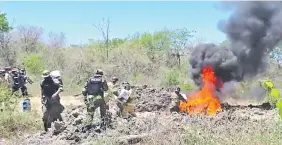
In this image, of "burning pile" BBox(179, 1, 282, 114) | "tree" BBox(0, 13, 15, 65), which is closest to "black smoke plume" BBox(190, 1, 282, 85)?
"burning pile" BBox(179, 1, 282, 114)

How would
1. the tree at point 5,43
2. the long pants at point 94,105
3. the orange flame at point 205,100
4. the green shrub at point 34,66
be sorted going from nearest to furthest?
the long pants at point 94,105 → the orange flame at point 205,100 → the green shrub at point 34,66 → the tree at point 5,43

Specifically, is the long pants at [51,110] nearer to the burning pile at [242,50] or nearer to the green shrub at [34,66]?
the burning pile at [242,50]

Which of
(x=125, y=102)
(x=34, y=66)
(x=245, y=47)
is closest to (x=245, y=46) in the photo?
(x=245, y=47)

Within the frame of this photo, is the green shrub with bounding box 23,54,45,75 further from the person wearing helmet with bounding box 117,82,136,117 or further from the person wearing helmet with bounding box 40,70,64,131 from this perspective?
the person wearing helmet with bounding box 40,70,64,131

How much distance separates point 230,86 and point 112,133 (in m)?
10.3

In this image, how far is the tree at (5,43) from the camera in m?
44.8

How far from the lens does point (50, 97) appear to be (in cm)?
1219

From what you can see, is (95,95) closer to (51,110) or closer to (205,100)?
(51,110)

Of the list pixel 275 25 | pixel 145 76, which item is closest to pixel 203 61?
pixel 275 25

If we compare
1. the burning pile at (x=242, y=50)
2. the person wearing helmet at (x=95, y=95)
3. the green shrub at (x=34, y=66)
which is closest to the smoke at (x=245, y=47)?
the burning pile at (x=242, y=50)

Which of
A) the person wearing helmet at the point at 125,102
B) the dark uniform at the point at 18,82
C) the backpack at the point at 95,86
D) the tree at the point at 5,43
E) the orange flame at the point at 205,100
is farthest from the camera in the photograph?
the tree at the point at 5,43

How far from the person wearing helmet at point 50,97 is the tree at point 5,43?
3254cm

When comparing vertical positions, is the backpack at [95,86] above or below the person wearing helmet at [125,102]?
above

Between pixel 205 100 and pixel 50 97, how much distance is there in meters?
7.18
